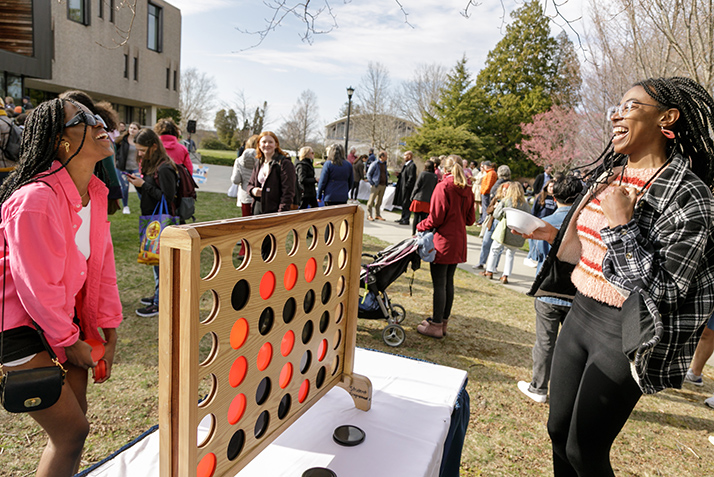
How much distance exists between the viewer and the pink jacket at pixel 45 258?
161 centimetres

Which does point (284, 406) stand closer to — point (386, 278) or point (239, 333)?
point (239, 333)

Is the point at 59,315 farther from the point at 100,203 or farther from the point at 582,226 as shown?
the point at 582,226

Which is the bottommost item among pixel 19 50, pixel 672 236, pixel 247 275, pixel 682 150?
pixel 247 275

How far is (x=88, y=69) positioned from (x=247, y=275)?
3174 cm

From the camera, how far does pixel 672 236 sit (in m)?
1.67

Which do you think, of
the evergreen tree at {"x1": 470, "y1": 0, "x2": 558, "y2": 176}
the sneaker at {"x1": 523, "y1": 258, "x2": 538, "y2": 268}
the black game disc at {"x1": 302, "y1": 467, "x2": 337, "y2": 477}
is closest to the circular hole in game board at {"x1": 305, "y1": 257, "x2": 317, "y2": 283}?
the black game disc at {"x1": 302, "y1": 467, "x2": 337, "y2": 477}

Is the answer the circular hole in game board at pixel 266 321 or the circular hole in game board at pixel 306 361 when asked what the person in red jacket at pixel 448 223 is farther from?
the circular hole in game board at pixel 266 321

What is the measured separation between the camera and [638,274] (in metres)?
1.67

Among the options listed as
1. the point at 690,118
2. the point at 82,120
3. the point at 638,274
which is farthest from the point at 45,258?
the point at 690,118

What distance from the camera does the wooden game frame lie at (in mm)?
1094

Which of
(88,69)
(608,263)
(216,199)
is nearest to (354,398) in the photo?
(608,263)

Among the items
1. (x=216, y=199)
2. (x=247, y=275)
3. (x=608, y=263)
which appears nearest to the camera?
(x=247, y=275)

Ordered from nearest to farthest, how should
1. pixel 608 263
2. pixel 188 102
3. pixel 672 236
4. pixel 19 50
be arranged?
pixel 672 236 < pixel 608 263 < pixel 19 50 < pixel 188 102

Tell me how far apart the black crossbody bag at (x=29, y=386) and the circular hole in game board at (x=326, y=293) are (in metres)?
1.03
